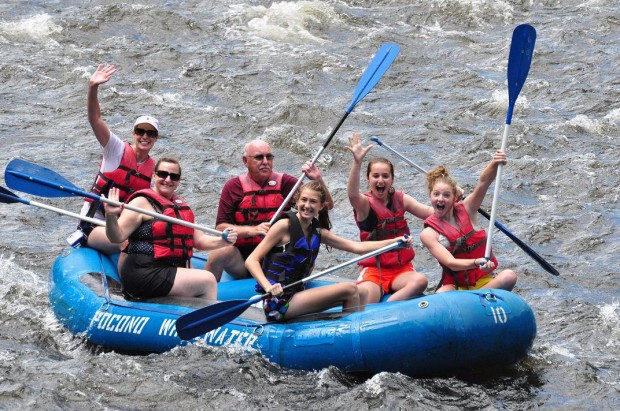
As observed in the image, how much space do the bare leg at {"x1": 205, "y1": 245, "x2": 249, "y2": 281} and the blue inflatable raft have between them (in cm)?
82

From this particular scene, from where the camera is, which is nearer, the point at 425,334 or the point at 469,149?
the point at 425,334

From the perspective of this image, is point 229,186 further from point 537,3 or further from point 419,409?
point 537,3

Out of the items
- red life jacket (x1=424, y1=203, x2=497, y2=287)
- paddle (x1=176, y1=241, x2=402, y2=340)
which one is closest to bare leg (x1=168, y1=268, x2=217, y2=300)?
paddle (x1=176, y1=241, x2=402, y2=340)

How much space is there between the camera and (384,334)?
6.28m

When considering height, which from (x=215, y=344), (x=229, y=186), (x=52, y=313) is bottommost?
(x=52, y=313)

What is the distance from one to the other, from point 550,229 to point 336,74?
16.5ft

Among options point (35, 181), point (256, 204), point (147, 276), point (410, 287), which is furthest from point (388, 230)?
point (35, 181)

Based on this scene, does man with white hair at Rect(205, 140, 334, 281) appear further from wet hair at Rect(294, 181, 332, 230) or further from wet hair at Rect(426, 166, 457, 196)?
wet hair at Rect(426, 166, 457, 196)

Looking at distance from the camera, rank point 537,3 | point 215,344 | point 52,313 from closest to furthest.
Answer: point 215,344 → point 52,313 → point 537,3

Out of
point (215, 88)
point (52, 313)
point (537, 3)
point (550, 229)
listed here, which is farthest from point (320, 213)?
point (537, 3)

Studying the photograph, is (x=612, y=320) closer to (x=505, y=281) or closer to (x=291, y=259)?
(x=505, y=281)

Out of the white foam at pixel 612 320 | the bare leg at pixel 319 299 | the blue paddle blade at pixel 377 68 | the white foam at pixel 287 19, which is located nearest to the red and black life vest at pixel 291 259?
the bare leg at pixel 319 299

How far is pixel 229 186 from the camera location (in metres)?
7.80

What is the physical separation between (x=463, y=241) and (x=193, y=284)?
1.78m
